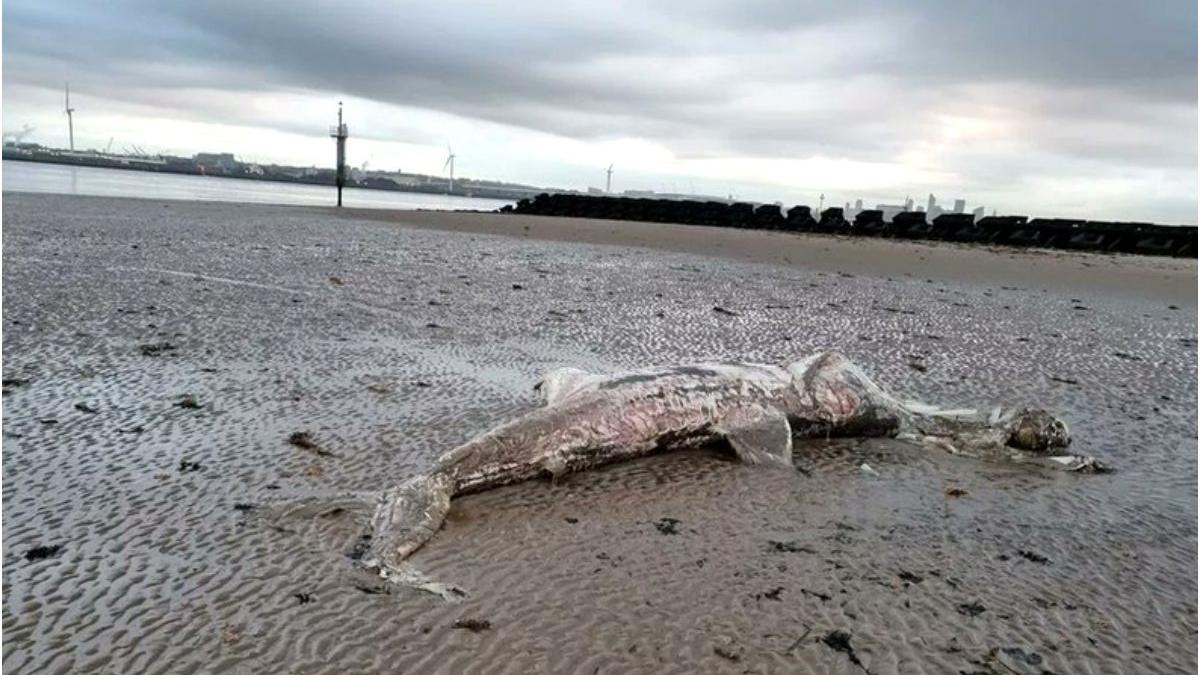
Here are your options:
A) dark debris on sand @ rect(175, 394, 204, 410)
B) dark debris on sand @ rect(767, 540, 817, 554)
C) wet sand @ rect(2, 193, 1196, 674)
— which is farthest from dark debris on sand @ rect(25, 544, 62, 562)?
dark debris on sand @ rect(767, 540, 817, 554)

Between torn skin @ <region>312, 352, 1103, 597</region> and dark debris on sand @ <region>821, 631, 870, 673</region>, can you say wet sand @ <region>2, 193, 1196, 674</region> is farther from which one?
torn skin @ <region>312, 352, 1103, 597</region>

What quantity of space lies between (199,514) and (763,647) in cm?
229

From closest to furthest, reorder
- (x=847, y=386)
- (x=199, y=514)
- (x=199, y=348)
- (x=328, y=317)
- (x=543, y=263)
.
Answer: (x=199, y=514)
(x=847, y=386)
(x=199, y=348)
(x=328, y=317)
(x=543, y=263)

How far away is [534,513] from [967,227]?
2628 centimetres

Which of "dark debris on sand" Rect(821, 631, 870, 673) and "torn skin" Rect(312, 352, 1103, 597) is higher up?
"torn skin" Rect(312, 352, 1103, 597)

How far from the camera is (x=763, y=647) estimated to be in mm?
2645

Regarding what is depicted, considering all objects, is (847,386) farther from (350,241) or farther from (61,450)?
(350,241)

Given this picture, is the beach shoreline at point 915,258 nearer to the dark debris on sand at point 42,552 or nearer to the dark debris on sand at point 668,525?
the dark debris on sand at point 668,525

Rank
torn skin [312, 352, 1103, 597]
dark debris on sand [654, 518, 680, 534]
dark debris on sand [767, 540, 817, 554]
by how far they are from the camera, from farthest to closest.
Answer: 1. torn skin [312, 352, 1103, 597]
2. dark debris on sand [654, 518, 680, 534]
3. dark debris on sand [767, 540, 817, 554]

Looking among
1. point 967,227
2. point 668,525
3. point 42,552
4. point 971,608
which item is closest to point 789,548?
point 668,525

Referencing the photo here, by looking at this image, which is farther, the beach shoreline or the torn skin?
the beach shoreline

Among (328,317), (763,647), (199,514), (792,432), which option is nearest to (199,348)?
(328,317)

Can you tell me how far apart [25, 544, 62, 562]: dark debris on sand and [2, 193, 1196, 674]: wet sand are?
0.15 ft

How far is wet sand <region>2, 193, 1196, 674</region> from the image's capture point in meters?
2.64
